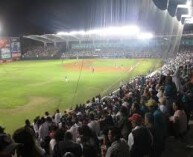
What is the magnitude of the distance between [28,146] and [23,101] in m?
25.8

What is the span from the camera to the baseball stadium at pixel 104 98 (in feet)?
22.5

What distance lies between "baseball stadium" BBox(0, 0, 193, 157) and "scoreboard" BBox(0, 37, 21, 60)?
0.24m

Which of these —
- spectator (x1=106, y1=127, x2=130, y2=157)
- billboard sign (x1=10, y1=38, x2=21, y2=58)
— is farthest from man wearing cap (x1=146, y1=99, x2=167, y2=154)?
billboard sign (x1=10, y1=38, x2=21, y2=58)

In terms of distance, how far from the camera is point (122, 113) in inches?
344

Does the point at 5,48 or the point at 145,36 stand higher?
the point at 145,36

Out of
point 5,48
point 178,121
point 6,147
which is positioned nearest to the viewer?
point 6,147

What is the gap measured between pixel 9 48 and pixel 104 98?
63496 mm

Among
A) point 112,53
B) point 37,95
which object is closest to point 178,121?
point 37,95

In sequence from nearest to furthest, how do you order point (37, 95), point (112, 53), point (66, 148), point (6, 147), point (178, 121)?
1. point (6, 147)
2. point (66, 148)
3. point (178, 121)
4. point (37, 95)
5. point (112, 53)

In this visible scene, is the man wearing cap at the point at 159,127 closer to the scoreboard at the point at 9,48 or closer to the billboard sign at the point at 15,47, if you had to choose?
the scoreboard at the point at 9,48

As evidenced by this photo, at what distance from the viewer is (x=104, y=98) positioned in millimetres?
21922

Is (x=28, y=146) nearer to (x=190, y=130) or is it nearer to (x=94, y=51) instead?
(x=190, y=130)

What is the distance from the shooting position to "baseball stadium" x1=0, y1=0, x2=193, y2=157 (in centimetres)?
686

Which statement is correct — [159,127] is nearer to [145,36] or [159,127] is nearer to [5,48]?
[5,48]
